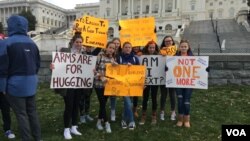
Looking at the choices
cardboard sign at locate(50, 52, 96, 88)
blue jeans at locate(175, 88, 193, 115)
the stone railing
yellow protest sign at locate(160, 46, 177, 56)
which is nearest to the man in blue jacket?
cardboard sign at locate(50, 52, 96, 88)

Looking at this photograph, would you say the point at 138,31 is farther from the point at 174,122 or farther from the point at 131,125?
the point at 131,125

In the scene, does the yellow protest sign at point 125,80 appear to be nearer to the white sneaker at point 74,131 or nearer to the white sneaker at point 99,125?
the white sneaker at point 99,125

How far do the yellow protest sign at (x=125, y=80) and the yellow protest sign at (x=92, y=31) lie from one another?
1360 mm

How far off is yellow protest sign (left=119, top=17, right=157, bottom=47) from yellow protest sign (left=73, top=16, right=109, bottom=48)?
495 mm

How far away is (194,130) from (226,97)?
342 centimetres

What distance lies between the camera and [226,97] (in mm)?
10727

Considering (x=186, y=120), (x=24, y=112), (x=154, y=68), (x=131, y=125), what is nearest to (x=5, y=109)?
(x=24, y=112)

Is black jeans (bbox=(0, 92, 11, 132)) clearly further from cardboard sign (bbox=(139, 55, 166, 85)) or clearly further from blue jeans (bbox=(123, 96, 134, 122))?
cardboard sign (bbox=(139, 55, 166, 85))

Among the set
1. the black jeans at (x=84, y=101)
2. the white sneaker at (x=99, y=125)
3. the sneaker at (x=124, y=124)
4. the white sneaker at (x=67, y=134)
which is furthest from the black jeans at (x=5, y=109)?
the sneaker at (x=124, y=124)

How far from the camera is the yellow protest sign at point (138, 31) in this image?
368 inches

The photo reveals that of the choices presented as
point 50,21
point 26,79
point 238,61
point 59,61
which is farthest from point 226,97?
point 50,21

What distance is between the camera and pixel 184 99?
7.93m

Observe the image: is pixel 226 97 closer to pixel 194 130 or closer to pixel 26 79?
pixel 194 130

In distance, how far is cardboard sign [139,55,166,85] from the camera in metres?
8.22
